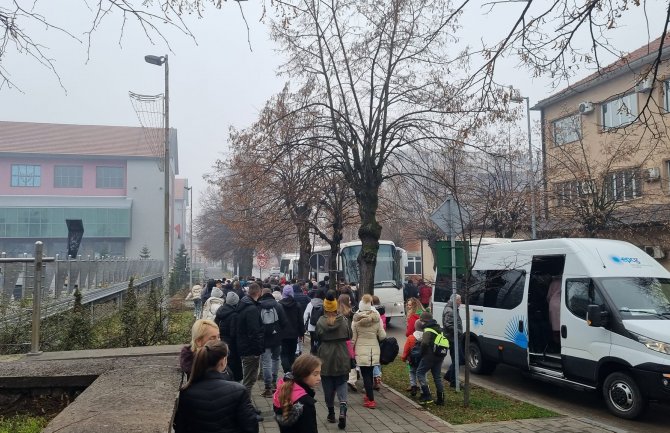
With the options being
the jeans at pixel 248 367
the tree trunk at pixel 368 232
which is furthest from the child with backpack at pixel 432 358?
the tree trunk at pixel 368 232

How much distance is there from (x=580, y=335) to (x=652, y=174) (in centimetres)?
1585

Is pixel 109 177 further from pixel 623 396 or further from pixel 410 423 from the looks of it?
pixel 623 396

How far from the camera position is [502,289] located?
466 inches

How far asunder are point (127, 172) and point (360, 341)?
195ft

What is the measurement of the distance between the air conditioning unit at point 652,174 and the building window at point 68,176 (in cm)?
5639

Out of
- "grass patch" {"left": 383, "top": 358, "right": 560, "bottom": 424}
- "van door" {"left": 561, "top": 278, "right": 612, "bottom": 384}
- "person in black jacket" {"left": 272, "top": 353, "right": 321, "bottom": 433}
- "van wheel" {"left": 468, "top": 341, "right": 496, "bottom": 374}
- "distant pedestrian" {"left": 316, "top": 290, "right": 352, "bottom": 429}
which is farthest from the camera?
"van wheel" {"left": 468, "top": 341, "right": 496, "bottom": 374}

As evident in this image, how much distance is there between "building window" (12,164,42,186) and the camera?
202 feet

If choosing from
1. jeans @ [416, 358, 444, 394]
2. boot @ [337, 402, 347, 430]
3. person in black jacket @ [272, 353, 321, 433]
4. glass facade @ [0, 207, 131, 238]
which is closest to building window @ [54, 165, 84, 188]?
glass facade @ [0, 207, 131, 238]

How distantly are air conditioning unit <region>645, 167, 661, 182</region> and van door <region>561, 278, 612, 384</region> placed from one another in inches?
538

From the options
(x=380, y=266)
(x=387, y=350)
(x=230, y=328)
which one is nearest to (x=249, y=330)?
(x=230, y=328)

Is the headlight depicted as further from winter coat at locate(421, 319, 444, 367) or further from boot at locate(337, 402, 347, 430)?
boot at locate(337, 402, 347, 430)

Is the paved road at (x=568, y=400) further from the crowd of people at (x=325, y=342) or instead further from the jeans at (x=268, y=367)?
the jeans at (x=268, y=367)

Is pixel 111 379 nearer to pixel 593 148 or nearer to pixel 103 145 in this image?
pixel 593 148

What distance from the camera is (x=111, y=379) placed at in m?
4.85
